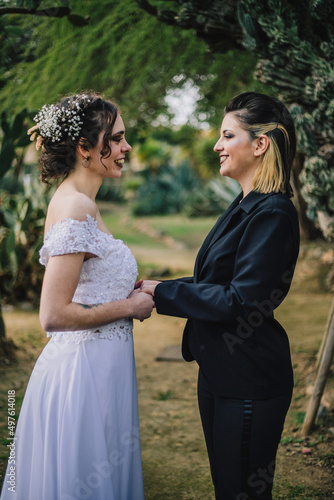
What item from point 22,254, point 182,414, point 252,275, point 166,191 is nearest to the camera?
point 252,275

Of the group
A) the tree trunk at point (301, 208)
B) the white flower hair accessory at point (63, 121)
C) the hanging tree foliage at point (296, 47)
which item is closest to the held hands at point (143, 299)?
the white flower hair accessory at point (63, 121)

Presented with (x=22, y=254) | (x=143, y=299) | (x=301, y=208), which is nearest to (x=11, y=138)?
(x=22, y=254)

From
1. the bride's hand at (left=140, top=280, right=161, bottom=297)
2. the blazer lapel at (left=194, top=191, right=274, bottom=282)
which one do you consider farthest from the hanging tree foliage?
the bride's hand at (left=140, top=280, right=161, bottom=297)

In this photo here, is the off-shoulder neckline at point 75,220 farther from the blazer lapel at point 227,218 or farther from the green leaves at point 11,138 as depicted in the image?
the green leaves at point 11,138

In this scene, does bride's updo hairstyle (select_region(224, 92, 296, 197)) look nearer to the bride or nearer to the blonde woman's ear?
the blonde woman's ear

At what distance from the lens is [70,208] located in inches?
80.7

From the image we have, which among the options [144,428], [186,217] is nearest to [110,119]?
[144,428]

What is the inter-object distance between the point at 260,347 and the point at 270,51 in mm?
2171

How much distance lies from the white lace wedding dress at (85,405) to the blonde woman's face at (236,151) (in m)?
0.60

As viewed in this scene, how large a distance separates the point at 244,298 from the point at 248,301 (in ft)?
0.06

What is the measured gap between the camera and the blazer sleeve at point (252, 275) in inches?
74.9

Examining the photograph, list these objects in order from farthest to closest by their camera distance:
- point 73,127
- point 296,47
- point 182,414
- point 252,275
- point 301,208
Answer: point 301,208, point 182,414, point 296,47, point 73,127, point 252,275

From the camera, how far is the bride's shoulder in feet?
6.74

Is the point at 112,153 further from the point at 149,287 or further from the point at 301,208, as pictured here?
the point at 301,208
